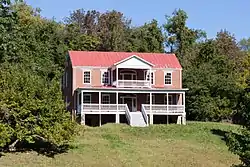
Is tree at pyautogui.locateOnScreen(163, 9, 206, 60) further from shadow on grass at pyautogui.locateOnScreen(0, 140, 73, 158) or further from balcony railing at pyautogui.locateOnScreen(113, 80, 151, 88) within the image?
shadow on grass at pyautogui.locateOnScreen(0, 140, 73, 158)

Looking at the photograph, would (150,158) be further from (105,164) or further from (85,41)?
(85,41)

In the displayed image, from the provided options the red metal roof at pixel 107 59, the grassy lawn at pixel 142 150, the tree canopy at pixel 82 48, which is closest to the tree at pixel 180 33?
the tree canopy at pixel 82 48

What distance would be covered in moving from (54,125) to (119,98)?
17.3 m

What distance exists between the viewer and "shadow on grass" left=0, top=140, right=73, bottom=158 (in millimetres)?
32938

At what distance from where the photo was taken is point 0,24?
37.0 m

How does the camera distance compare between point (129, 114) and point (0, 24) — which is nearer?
point (0, 24)

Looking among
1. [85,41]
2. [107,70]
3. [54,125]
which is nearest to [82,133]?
[54,125]

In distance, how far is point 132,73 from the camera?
50531 millimetres

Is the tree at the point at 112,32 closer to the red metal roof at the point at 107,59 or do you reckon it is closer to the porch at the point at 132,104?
the red metal roof at the point at 107,59

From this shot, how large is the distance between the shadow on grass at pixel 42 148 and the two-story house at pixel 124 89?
11.3m

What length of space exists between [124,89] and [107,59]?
17.1 ft

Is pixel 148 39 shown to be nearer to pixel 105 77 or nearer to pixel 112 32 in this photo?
pixel 112 32

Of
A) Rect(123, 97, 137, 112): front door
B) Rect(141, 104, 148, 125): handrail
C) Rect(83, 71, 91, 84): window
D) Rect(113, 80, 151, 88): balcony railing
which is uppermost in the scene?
Rect(83, 71, 91, 84): window

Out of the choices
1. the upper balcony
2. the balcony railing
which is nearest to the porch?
the balcony railing
